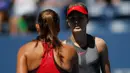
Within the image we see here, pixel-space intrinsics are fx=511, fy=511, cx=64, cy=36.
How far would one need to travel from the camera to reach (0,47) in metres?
8.73

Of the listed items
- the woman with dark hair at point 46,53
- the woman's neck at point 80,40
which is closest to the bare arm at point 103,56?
the woman's neck at point 80,40

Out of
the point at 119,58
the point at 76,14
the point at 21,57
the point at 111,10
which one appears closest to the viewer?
the point at 21,57

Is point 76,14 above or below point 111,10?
above

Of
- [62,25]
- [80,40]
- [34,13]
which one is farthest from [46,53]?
[34,13]

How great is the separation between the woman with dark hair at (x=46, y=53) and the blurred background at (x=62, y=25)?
4820mm

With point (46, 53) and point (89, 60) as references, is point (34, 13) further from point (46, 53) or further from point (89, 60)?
point (46, 53)

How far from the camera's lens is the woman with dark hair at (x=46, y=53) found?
11.6 feet

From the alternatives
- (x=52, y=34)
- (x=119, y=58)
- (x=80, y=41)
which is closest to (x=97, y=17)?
(x=119, y=58)

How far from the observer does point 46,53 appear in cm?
355

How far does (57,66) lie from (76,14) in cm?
71

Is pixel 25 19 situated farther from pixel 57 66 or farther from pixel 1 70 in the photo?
pixel 57 66

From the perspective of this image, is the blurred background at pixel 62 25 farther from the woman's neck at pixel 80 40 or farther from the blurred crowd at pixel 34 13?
the woman's neck at pixel 80 40

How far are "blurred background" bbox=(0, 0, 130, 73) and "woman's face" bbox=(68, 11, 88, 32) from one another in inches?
166

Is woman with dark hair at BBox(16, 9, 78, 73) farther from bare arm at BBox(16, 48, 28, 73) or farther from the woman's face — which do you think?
the woman's face
